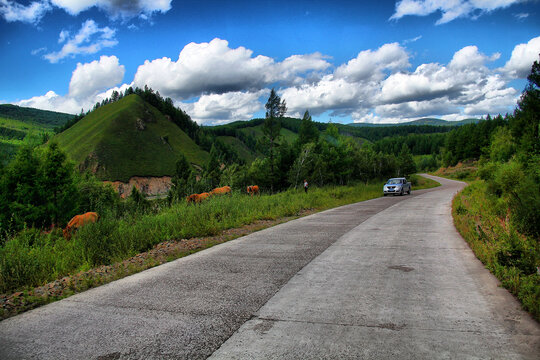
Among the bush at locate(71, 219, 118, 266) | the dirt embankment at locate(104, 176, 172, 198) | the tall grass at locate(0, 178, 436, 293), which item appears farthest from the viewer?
the dirt embankment at locate(104, 176, 172, 198)

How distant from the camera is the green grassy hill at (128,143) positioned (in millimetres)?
112669

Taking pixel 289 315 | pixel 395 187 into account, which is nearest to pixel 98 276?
pixel 289 315

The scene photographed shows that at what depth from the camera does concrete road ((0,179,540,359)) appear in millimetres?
2926

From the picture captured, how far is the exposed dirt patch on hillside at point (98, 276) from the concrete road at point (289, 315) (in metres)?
0.28

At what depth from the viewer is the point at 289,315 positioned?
3.65 meters

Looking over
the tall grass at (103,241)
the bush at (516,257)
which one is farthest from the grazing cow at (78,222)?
the bush at (516,257)

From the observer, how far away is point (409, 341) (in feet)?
9.86

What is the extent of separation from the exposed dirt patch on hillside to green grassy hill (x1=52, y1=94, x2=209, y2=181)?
11059 centimetres

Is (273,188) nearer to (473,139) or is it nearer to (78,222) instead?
(78,222)

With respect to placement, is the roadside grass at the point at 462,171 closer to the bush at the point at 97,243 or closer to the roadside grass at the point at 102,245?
the roadside grass at the point at 102,245

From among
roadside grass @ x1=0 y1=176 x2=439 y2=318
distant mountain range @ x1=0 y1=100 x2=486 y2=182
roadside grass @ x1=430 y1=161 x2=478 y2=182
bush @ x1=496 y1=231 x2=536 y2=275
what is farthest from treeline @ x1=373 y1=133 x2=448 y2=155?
bush @ x1=496 y1=231 x2=536 y2=275

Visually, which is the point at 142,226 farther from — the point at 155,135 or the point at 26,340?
the point at 155,135

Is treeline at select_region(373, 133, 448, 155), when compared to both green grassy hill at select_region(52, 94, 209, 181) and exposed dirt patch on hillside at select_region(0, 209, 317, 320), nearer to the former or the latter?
green grassy hill at select_region(52, 94, 209, 181)

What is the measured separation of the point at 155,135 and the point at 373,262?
5809 inches
